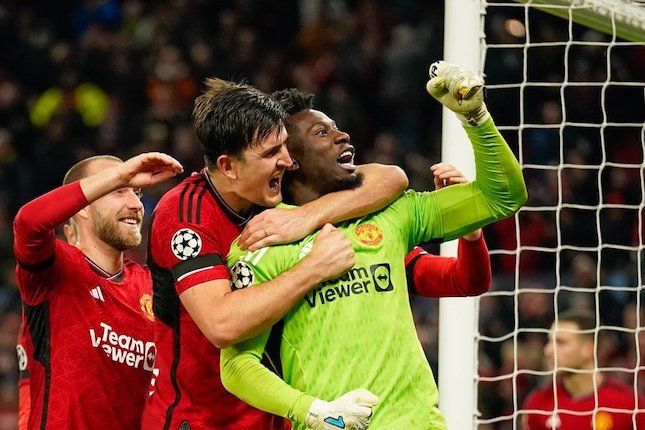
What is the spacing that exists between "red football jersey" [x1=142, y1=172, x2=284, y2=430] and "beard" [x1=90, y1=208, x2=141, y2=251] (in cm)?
80

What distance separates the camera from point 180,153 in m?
10.0

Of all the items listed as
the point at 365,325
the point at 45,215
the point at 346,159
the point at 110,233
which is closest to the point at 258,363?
the point at 365,325

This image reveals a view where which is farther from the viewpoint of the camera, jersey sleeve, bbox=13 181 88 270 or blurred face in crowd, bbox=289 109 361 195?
jersey sleeve, bbox=13 181 88 270

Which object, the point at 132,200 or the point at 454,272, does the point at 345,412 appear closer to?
the point at 454,272

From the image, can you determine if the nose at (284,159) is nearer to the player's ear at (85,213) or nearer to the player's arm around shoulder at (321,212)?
the player's arm around shoulder at (321,212)

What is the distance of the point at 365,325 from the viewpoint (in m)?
3.42

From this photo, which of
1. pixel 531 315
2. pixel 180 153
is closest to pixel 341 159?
pixel 531 315

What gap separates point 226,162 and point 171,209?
9.8 inches

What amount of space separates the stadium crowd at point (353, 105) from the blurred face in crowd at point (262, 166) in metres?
4.15

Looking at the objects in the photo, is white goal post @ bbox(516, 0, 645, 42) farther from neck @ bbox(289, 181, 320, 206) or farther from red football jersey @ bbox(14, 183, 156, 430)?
red football jersey @ bbox(14, 183, 156, 430)

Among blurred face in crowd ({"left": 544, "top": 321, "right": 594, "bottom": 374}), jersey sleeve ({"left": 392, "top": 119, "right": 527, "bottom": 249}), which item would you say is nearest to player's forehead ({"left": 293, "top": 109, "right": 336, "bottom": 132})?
jersey sleeve ({"left": 392, "top": 119, "right": 527, "bottom": 249})

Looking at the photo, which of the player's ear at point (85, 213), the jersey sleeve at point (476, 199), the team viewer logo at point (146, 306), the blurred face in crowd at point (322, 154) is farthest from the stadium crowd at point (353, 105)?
the blurred face in crowd at point (322, 154)

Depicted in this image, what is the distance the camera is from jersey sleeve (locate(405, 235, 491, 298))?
3.83 metres

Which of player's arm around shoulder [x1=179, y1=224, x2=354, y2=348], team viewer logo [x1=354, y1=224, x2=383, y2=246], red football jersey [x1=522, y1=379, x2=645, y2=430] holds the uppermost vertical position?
team viewer logo [x1=354, y1=224, x2=383, y2=246]
